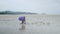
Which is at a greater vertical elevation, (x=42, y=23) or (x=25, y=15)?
(x=25, y=15)

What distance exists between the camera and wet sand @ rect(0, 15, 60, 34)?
4.07 ft

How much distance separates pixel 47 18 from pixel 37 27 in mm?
256

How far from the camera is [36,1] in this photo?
139 centimetres

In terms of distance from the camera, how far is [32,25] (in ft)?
4.57

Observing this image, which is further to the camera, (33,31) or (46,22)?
(46,22)

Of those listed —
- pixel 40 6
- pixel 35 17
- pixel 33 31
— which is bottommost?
pixel 33 31

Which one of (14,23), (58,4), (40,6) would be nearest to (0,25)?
(14,23)

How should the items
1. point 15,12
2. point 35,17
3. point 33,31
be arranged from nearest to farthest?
1. point 33,31
2. point 15,12
3. point 35,17

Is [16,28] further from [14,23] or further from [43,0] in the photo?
[43,0]

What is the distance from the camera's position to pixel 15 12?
1383mm

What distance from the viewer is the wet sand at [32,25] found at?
124 centimetres

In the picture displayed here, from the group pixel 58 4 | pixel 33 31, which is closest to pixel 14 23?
pixel 33 31

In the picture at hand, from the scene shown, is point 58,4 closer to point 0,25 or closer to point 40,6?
point 40,6

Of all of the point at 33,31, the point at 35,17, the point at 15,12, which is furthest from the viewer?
the point at 35,17
